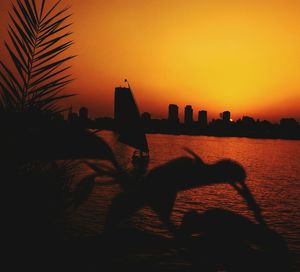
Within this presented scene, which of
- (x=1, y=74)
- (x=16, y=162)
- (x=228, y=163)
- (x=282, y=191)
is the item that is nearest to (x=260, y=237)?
(x=228, y=163)

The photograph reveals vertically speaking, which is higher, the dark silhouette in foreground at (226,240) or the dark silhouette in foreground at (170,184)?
the dark silhouette in foreground at (170,184)

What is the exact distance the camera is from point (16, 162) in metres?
2.16

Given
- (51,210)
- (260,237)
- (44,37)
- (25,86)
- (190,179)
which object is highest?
(44,37)

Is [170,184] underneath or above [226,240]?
above

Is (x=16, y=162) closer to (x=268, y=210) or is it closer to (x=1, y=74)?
(x=1, y=74)

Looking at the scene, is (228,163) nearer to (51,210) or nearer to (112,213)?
(112,213)

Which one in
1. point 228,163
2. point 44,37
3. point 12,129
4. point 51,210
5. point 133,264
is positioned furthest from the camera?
point 133,264

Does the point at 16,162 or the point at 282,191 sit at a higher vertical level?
the point at 16,162

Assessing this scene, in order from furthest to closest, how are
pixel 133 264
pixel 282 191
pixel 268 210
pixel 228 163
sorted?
pixel 282 191 < pixel 268 210 < pixel 133 264 < pixel 228 163

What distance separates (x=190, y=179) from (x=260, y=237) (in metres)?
0.27

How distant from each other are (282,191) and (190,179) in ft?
192

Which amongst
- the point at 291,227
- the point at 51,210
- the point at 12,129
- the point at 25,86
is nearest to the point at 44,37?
the point at 25,86

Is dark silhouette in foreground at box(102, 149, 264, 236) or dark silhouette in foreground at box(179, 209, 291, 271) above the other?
dark silhouette in foreground at box(102, 149, 264, 236)

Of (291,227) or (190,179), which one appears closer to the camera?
(190,179)
